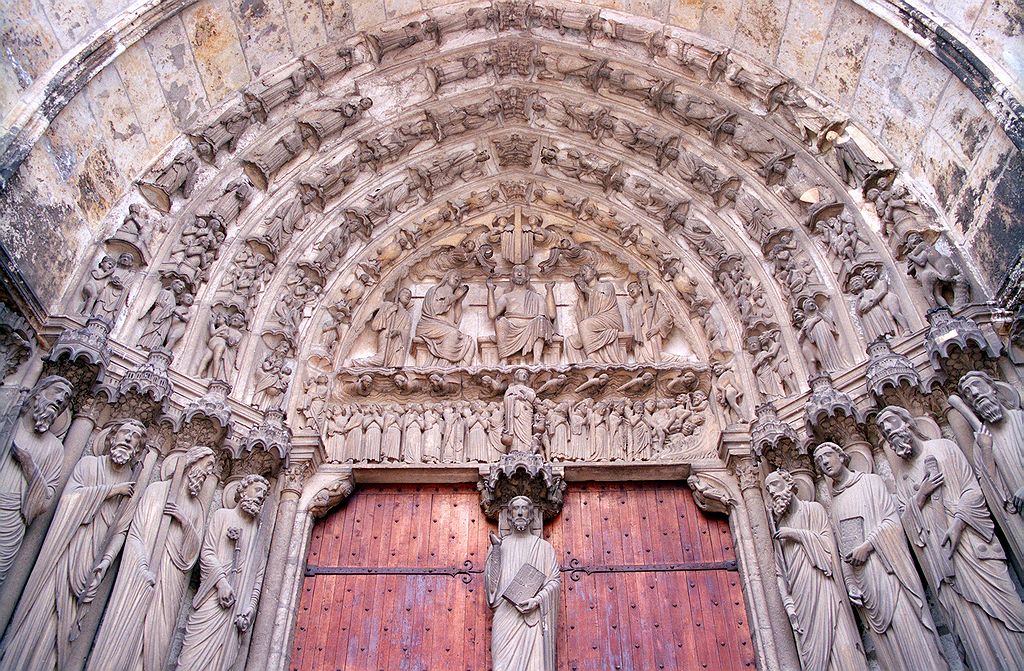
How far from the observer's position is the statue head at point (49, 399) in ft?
14.9

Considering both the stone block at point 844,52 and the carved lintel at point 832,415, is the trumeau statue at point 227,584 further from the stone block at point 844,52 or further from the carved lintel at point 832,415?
the stone block at point 844,52

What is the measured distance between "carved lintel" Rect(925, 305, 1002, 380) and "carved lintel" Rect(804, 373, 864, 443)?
0.56 m

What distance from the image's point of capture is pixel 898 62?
5.97 meters

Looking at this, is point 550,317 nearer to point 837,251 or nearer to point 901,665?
point 837,251

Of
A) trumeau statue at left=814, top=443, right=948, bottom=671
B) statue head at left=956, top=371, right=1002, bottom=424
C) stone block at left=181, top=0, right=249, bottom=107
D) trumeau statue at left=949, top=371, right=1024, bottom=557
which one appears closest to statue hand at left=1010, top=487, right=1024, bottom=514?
trumeau statue at left=949, top=371, right=1024, bottom=557

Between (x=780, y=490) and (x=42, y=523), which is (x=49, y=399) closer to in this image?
(x=42, y=523)

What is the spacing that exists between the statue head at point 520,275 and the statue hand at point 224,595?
3817 millimetres

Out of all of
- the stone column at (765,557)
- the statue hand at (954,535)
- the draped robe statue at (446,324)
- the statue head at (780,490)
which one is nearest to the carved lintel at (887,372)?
the statue head at (780,490)

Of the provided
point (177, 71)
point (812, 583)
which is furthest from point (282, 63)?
point (812, 583)

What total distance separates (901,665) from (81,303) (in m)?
5.41

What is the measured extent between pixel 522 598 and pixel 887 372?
2698mm

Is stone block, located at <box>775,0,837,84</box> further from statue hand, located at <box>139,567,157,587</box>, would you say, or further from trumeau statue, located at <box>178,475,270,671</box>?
statue hand, located at <box>139,567,157,587</box>

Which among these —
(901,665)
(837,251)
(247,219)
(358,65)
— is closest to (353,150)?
(358,65)

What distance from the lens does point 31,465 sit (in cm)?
439
